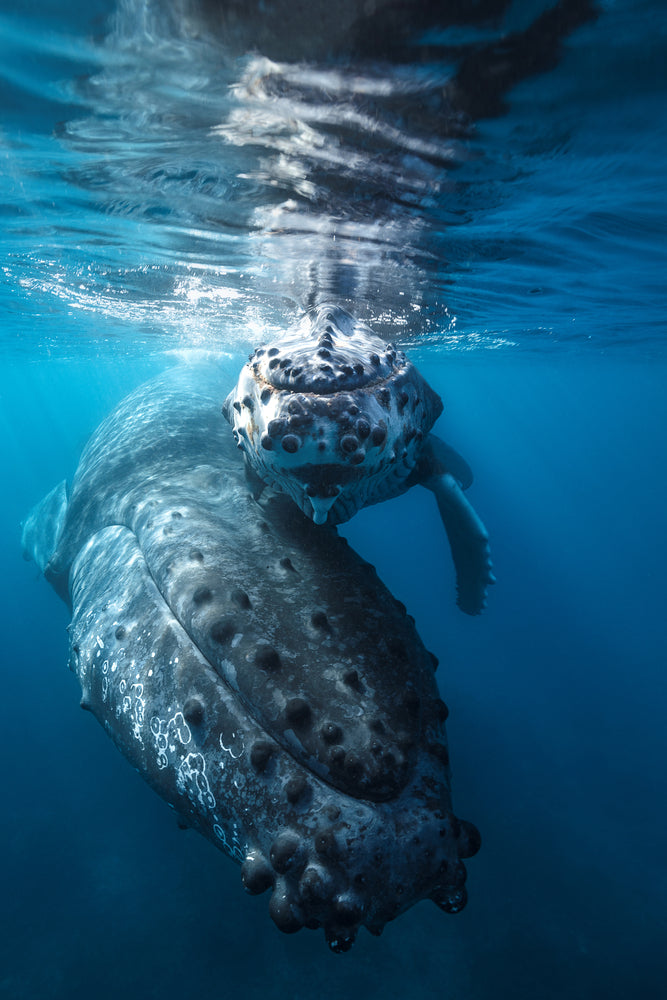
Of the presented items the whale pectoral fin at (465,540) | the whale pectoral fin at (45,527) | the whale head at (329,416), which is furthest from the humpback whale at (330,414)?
the whale pectoral fin at (45,527)

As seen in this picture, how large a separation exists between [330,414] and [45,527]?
8.32 meters

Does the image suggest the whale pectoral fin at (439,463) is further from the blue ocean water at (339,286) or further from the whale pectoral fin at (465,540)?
the blue ocean water at (339,286)

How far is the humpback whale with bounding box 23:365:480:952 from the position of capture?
9.48 feet

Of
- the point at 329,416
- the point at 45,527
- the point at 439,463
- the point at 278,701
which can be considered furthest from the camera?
the point at 45,527

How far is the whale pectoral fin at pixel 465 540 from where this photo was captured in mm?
6855

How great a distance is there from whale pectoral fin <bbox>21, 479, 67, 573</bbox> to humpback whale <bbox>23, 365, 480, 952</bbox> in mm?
3136

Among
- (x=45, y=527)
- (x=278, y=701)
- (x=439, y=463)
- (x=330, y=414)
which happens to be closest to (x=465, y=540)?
(x=439, y=463)

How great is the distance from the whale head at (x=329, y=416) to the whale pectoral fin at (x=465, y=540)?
1.75 metres

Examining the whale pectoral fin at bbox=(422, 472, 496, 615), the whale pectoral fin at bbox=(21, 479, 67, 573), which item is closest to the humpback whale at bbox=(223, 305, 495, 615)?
the whale pectoral fin at bbox=(422, 472, 496, 615)

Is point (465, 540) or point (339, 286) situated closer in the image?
point (465, 540)

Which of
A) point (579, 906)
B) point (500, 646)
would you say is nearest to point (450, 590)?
point (500, 646)

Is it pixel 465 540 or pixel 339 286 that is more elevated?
pixel 339 286

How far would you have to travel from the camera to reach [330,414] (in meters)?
3.62

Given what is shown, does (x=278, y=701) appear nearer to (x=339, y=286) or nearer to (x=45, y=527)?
(x=45, y=527)
